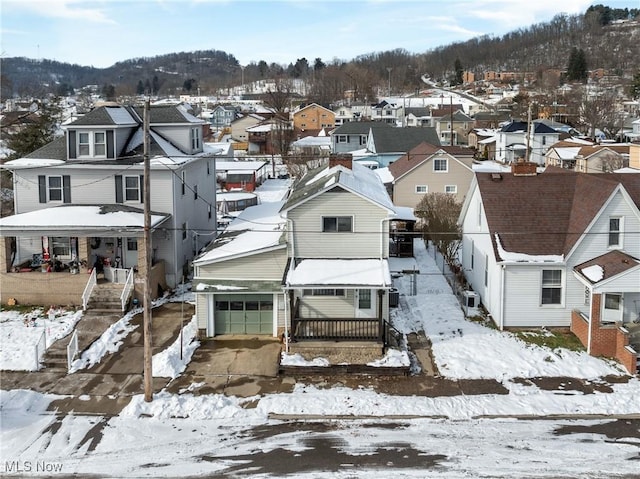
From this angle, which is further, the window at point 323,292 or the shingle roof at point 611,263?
the window at point 323,292

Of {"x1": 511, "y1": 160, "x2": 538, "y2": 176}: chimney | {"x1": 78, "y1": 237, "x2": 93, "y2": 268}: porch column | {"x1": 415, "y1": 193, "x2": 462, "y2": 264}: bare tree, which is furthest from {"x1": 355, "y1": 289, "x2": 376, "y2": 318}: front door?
{"x1": 78, "y1": 237, "x2": 93, "y2": 268}: porch column

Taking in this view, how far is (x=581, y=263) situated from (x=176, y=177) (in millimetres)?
17852

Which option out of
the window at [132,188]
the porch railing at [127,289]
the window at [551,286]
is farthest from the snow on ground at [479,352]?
the window at [132,188]

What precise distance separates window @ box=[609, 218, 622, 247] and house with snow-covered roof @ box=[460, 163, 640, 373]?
1.3 inches

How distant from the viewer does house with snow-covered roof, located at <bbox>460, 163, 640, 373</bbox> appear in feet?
69.0

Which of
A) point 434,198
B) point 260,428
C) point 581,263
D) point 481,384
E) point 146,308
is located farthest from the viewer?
point 434,198

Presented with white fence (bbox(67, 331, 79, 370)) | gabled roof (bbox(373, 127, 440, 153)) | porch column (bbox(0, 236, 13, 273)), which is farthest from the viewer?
gabled roof (bbox(373, 127, 440, 153))

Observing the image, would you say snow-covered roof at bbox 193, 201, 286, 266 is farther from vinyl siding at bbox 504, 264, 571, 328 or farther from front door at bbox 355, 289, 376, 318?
vinyl siding at bbox 504, 264, 571, 328

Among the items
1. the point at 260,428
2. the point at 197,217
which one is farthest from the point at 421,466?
the point at 197,217

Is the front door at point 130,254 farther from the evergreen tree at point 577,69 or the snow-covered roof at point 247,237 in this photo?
the evergreen tree at point 577,69

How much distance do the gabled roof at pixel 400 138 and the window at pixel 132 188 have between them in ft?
126

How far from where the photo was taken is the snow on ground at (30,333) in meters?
20.9

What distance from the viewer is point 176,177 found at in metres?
28.9

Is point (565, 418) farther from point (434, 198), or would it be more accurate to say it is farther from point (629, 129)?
point (629, 129)
